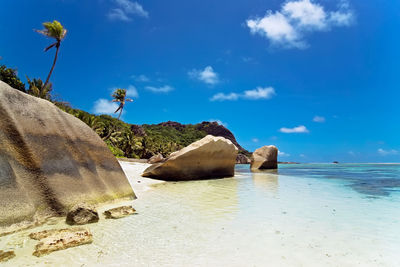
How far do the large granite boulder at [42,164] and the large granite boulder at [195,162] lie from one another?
528 cm

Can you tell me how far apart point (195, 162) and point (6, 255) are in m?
9.05

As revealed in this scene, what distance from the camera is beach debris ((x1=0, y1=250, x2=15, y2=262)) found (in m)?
2.37

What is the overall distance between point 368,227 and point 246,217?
199cm

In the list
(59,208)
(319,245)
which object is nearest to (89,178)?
(59,208)

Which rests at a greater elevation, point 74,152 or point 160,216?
point 74,152

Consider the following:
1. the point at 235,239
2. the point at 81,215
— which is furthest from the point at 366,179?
the point at 81,215

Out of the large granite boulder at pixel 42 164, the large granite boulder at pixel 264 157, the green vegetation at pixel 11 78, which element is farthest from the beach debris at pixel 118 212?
the green vegetation at pixel 11 78

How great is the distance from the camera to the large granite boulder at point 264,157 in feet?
78.4

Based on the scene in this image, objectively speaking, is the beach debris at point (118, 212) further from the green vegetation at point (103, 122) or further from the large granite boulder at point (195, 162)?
the green vegetation at point (103, 122)

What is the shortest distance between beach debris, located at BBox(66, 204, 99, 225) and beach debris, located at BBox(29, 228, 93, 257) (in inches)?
19.9

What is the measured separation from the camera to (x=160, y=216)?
4.30m

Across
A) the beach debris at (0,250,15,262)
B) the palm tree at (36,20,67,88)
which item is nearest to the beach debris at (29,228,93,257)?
the beach debris at (0,250,15,262)

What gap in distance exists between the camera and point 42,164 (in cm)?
394

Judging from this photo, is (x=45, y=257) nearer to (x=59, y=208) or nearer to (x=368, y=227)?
(x=59, y=208)
